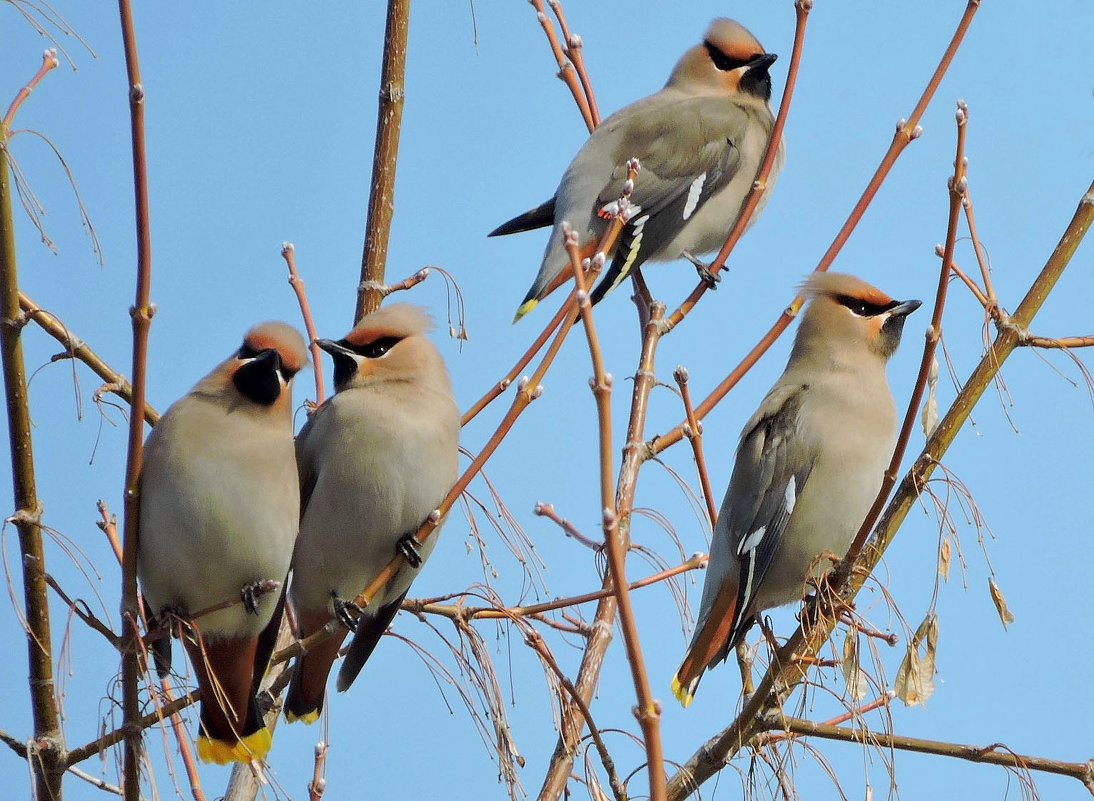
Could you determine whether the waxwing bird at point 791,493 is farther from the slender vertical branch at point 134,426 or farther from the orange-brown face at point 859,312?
the slender vertical branch at point 134,426

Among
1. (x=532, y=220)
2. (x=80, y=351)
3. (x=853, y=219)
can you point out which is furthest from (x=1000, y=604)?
(x=532, y=220)

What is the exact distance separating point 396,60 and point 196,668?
5.55 ft

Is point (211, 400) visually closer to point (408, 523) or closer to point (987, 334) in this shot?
point (408, 523)

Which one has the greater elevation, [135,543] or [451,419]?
[451,419]

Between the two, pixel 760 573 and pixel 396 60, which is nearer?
pixel 760 573

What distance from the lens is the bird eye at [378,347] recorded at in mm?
3469

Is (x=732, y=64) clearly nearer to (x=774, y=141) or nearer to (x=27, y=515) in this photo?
(x=774, y=141)

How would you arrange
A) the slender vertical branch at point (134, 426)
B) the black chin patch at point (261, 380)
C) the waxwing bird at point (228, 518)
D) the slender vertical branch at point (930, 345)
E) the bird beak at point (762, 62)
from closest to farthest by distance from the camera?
the slender vertical branch at point (134, 426) < the slender vertical branch at point (930, 345) < the waxwing bird at point (228, 518) < the black chin patch at point (261, 380) < the bird beak at point (762, 62)

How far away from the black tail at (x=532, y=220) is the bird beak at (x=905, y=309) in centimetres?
134

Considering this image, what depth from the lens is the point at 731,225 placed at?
194 inches

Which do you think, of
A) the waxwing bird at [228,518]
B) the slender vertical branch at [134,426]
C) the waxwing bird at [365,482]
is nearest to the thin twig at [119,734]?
the slender vertical branch at [134,426]

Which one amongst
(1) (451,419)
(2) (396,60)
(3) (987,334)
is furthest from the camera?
(2) (396,60)

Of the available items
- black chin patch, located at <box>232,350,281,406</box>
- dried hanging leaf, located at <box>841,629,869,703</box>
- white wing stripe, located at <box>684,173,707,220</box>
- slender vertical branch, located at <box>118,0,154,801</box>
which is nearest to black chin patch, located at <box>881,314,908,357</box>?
white wing stripe, located at <box>684,173,707,220</box>

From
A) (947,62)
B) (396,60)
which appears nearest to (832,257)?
(947,62)
